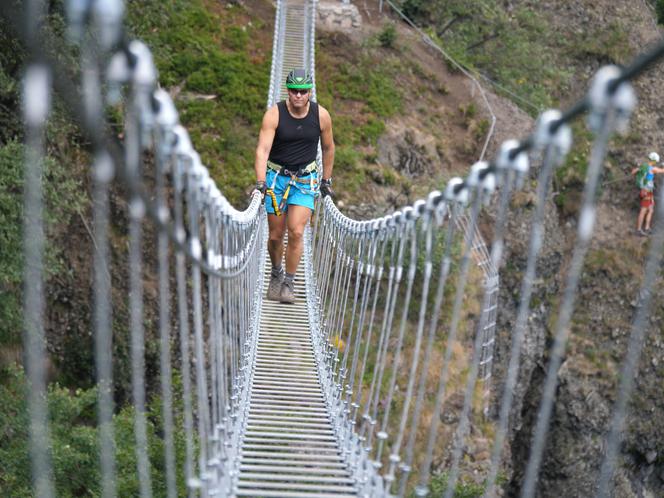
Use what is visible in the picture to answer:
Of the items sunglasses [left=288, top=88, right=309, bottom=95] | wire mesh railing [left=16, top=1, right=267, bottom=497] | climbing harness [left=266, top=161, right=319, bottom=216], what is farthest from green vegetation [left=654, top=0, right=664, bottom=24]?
sunglasses [left=288, top=88, right=309, bottom=95]

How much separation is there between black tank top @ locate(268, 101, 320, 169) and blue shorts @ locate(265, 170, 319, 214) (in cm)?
8

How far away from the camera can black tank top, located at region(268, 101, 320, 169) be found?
16.2 ft

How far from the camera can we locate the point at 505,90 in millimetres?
13414

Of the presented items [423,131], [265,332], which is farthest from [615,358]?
[265,332]

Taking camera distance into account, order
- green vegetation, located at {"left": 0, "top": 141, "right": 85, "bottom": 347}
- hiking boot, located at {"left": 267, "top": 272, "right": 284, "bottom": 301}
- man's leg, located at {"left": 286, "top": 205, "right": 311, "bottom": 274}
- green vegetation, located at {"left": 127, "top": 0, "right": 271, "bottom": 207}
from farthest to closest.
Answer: green vegetation, located at {"left": 127, "top": 0, "right": 271, "bottom": 207} < green vegetation, located at {"left": 0, "top": 141, "right": 85, "bottom": 347} < hiking boot, located at {"left": 267, "top": 272, "right": 284, "bottom": 301} < man's leg, located at {"left": 286, "top": 205, "right": 311, "bottom": 274}

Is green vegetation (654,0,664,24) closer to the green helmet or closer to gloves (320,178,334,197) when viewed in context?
gloves (320,178,334,197)

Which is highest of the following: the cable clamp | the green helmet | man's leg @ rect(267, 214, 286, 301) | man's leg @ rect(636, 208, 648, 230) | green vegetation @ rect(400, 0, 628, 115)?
green vegetation @ rect(400, 0, 628, 115)

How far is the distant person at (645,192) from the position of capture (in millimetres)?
11984

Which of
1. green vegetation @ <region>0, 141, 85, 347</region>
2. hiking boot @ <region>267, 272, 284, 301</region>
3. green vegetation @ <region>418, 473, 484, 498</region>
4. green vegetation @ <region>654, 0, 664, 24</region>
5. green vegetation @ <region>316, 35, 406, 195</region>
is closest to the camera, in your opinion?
hiking boot @ <region>267, 272, 284, 301</region>

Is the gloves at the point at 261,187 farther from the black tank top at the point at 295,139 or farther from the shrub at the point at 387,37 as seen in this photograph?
the shrub at the point at 387,37

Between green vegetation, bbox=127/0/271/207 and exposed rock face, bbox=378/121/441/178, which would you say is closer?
green vegetation, bbox=127/0/271/207

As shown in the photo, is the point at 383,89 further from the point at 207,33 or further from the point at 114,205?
the point at 114,205

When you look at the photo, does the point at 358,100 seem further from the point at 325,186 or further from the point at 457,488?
the point at 325,186

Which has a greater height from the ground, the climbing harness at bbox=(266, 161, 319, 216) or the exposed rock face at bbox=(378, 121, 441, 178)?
the exposed rock face at bbox=(378, 121, 441, 178)
